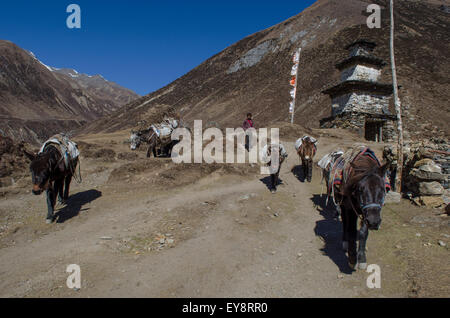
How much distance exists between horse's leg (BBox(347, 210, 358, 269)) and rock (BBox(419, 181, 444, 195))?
5265 mm

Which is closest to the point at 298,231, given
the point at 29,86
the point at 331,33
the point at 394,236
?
the point at 394,236

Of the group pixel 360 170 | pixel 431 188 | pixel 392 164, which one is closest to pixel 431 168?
pixel 431 188

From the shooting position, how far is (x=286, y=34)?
73.1 metres

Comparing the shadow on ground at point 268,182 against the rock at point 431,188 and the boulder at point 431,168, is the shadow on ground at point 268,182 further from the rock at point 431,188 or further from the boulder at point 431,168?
the boulder at point 431,168

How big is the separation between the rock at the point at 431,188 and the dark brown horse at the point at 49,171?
1082 centimetres

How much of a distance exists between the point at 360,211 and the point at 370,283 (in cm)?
116

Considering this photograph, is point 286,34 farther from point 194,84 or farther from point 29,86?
point 29,86

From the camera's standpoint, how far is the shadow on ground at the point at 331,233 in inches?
190

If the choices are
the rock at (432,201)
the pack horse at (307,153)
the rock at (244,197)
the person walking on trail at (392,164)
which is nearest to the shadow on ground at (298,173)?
the pack horse at (307,153)

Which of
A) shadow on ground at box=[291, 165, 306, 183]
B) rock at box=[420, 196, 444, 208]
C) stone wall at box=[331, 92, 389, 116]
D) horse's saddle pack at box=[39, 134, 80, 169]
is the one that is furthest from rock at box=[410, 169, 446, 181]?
stone wall at box=[331, 92, 389, 116]

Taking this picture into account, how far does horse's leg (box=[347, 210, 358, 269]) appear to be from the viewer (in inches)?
170

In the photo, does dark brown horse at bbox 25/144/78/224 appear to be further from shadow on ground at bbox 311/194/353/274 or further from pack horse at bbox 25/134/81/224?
shadow on ground at bbox 311/194/353/274

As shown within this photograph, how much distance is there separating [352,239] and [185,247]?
3160 millimetres

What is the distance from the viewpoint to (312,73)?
5088 cm
